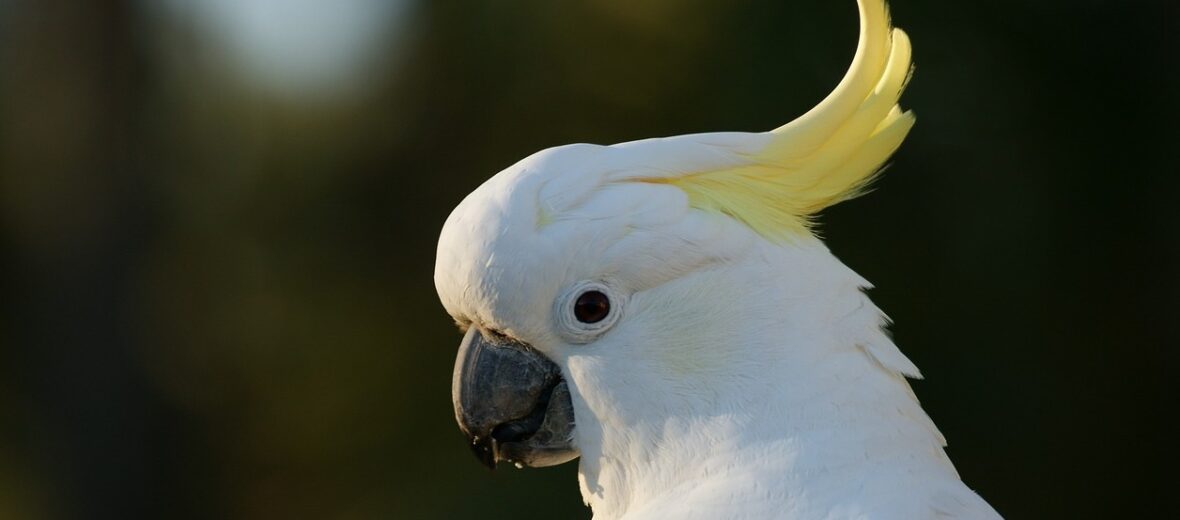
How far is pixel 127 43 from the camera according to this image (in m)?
4.86

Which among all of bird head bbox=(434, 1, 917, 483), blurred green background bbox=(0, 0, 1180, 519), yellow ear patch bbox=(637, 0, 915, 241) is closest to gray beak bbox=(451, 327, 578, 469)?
bird head bbox=(434, 1, 917, 483)

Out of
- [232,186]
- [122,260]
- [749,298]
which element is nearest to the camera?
[749,298]

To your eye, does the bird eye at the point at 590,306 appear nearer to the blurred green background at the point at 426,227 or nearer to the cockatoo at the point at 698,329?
the cockatoo at the point at 698,329

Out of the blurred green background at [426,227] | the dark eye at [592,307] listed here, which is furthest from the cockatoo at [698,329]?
the blurred green background at [426,227]

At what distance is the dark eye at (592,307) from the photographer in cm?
138

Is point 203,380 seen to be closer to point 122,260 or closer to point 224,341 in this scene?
point 224,341

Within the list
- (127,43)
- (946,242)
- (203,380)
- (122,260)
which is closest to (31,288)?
(122,260)

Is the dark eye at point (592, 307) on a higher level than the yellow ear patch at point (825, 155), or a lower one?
lower

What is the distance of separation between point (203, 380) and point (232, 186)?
32.9 inches

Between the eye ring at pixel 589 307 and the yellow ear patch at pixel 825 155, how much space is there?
0.48 ft

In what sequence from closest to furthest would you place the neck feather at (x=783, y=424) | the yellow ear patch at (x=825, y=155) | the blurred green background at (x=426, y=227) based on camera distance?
the neck feather at (x=783, y=424), the yellow ear patch at (x=825, y=155), the blurred green background at (x=426, y=227)

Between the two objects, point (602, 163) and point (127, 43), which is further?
point (127, 43)

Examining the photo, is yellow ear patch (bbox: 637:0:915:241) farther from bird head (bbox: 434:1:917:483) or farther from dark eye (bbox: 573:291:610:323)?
dark eye (bbox: 573:291:610:323)

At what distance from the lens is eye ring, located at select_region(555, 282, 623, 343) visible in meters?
1.38
